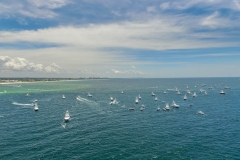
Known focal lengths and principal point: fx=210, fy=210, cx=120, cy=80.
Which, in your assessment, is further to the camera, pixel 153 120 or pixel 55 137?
pixel 153 120

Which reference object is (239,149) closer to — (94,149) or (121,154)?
(121,154)

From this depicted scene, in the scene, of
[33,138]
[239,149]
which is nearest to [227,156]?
[239,149]

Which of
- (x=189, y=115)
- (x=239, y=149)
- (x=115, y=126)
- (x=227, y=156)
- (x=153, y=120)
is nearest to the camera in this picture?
(x=227, y=156)

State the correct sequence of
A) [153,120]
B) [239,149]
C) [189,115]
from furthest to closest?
[189,115] < [153,120] < [239,149]

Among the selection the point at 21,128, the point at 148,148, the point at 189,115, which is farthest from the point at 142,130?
the point at 21,128

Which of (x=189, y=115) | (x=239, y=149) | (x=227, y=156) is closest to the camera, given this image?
(x=227, y=156)

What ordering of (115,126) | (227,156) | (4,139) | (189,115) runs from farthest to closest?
(189,115)
(115,126)
(4,139)
(227,156)

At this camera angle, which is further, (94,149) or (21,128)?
(21,128)

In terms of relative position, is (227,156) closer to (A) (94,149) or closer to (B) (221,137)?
(B) (221,137)
